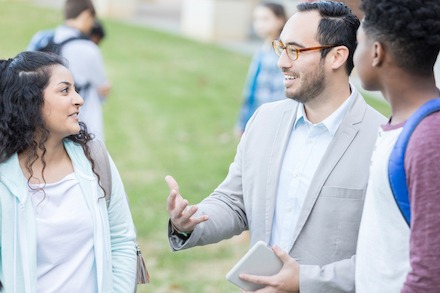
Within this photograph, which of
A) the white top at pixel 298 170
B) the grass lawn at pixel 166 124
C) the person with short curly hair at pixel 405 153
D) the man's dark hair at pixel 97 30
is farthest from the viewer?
the man's dark hair at pixel 97 30

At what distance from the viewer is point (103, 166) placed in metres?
2.28

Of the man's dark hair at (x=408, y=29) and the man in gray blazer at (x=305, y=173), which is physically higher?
the man's dark hair at (x=408, y=29)

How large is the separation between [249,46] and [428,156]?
15.4 metres

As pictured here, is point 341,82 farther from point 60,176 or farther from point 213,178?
point 213,178

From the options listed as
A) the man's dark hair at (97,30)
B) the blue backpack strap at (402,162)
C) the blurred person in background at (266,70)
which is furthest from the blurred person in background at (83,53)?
the blue backpack strap at (402,162)

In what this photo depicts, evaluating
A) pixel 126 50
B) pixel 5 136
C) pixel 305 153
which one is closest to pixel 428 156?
pixel 305 153

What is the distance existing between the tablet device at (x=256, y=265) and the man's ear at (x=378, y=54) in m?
0.84

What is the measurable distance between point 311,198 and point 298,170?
0.62ft

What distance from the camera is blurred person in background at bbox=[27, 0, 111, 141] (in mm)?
4836

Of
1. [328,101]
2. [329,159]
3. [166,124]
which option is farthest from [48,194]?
[166,124]

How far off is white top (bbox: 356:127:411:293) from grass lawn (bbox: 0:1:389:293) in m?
2.81

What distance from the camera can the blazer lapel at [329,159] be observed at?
2.09 metres

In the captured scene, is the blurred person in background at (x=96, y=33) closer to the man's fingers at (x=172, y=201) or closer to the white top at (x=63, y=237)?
the white top at (x=63, y=237)

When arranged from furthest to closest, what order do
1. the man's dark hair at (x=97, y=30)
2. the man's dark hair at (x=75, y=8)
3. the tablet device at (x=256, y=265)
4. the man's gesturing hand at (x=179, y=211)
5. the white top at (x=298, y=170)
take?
the man's dark hair at (x=97, y=30), the man's dark hair at (x=75, y=8), the white top at (x=298, y=170), the man's gesturing hand at (x=179, y=211), the tablet device at (x=256, y=265)
